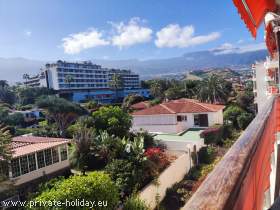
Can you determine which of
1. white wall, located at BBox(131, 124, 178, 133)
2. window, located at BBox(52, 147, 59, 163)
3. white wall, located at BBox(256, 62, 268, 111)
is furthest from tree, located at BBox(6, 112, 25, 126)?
white wall, located at BBox(256, 62, 268, 111)

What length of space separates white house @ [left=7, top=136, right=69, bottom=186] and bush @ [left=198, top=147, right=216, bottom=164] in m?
9.57

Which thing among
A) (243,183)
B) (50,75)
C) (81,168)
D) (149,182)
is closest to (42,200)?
(149,182)

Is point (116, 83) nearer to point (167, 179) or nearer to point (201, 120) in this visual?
point (201, 120)

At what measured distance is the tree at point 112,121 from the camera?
78.0ft

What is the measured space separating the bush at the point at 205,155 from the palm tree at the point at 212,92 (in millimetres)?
32889

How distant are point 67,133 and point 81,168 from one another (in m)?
14.8

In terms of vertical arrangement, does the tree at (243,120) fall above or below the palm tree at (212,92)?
below

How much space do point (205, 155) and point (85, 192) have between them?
12379 millimetres

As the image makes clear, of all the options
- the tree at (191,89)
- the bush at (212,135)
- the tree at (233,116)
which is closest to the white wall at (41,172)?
the bush at (212,135)

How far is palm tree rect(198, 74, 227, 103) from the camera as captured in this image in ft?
177

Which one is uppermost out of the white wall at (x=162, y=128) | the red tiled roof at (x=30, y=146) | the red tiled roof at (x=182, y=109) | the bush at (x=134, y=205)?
the red tiled roof at (x=182, y=109)

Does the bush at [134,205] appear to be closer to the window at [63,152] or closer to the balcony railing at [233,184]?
the window at [63,152]

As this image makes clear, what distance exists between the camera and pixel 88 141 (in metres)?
19.7

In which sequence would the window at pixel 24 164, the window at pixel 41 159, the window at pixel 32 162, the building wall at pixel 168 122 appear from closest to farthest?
1. the window at pixel 24 164
2. the window at pixel 32 162
3. the window at pixel 41 159
4. the building wall at pixel 168 122
